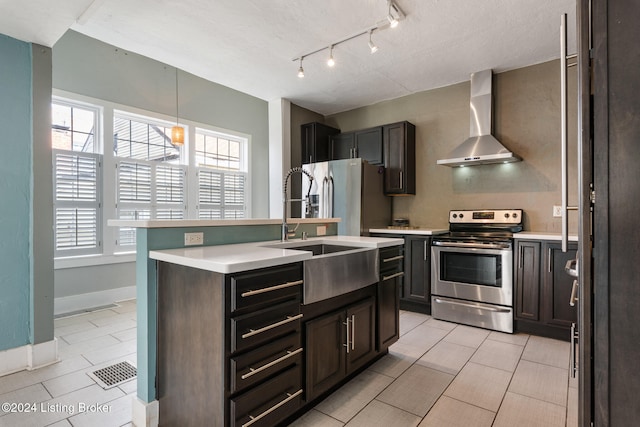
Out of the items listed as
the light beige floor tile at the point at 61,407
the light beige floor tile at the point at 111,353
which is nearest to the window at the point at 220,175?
the light beige floor tile at the point at 111,353

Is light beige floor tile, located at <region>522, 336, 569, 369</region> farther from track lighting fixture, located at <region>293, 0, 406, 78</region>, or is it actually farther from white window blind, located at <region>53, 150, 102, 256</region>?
white window blind, located at <region>53, 150, 102, 256</region>

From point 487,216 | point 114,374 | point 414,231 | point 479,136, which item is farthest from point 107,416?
point 479,136

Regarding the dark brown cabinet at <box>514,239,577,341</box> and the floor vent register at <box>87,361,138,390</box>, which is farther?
the dark brown cabinet at <box>514,239,577,341</box>

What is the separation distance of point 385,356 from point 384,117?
3.55 metres

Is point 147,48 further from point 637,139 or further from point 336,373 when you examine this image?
point 637,139

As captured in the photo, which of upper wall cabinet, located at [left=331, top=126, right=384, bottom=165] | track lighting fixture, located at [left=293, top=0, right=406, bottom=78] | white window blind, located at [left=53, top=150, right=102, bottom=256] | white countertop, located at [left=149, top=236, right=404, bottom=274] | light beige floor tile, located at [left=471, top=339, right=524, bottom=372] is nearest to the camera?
white countertop, located at [left=149, top=236, right=404, bottom=274]

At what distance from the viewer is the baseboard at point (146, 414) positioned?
1719 mm

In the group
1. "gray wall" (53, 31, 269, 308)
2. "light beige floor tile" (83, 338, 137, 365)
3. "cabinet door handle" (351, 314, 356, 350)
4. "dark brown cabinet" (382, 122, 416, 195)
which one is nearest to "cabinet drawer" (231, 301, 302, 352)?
"cabinet door handle" (351, 314, 356, 350)

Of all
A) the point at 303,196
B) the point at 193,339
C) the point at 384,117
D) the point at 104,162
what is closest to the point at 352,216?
the point at 303,196

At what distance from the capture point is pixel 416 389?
2139 mm

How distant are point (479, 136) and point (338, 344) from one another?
3161mm

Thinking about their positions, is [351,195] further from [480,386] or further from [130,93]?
[130,93]

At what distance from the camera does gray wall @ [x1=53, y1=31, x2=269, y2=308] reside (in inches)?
145

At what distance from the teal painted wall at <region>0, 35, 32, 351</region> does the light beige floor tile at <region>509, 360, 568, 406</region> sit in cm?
360
